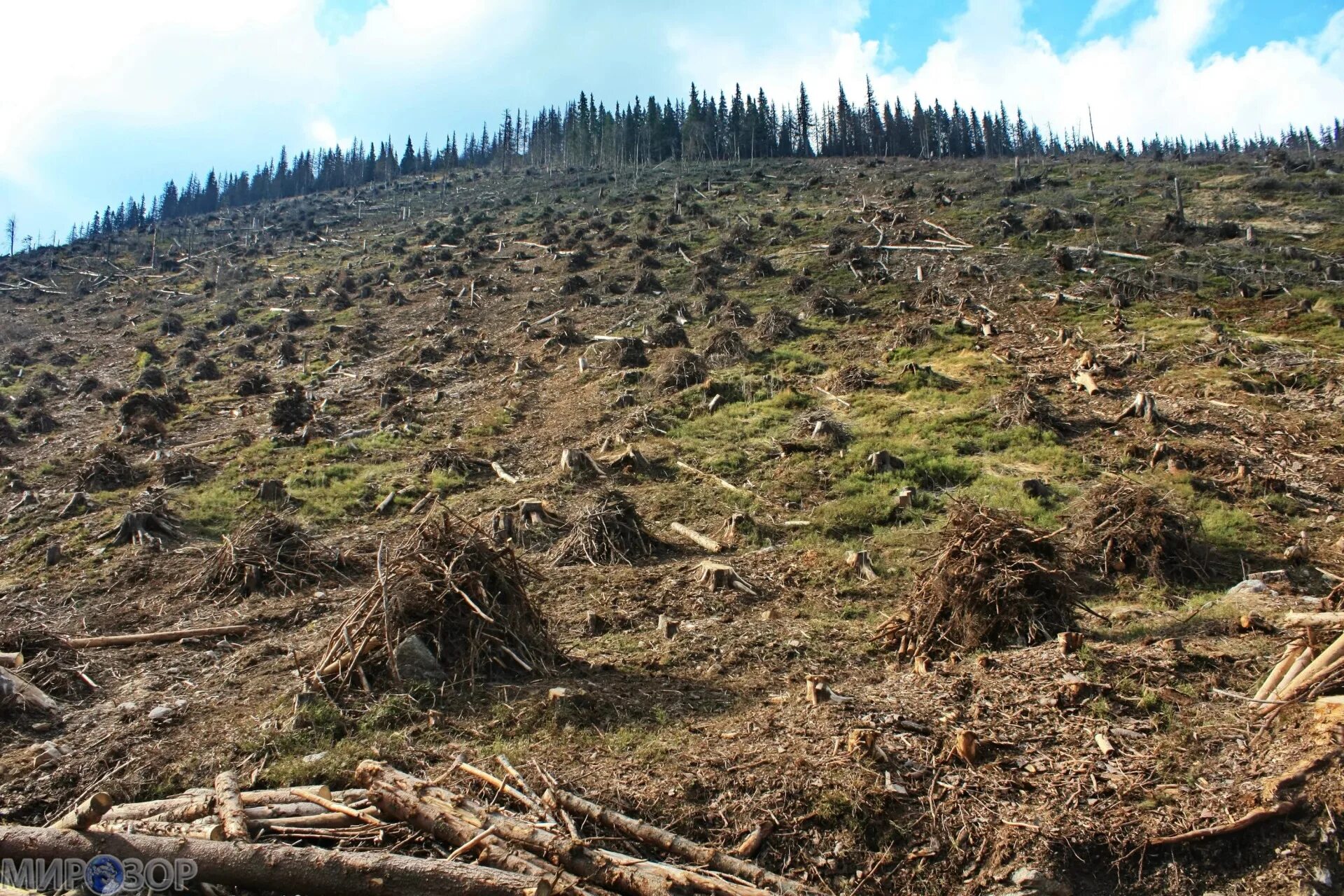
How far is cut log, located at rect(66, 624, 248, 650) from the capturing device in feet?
29.8

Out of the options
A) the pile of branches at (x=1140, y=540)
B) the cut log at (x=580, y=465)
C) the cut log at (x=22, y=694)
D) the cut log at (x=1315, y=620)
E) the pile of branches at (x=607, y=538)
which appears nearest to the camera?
the cut log at (x=1315, y=620)

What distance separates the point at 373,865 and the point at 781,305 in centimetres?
2453

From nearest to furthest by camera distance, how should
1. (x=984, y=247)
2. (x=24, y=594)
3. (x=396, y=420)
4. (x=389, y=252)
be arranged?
(x=24, y=594) → (x=396, y=420) → (x=984, y=247) → (x=389, y=252)

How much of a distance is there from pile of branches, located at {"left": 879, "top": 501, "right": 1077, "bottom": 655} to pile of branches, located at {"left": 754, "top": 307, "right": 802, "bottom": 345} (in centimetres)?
1554

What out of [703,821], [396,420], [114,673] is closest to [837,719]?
[703,821]

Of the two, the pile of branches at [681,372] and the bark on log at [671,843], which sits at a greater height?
the pile of branches at [681,372]

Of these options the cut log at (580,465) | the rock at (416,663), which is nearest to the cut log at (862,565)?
the rock at (416,663)

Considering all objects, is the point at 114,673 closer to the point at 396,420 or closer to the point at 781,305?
the point at 396,420

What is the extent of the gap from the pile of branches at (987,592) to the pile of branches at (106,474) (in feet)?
56.9

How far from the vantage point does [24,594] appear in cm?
1130

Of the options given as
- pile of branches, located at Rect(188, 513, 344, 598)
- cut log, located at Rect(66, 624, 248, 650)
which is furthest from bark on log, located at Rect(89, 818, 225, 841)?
pile of branches, located at Rect(188, 513, 344, 598)

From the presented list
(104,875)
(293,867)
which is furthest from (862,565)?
(104,875)

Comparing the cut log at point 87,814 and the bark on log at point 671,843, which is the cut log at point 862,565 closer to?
the bark on log at point 671,843

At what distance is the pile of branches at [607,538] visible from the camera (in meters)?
11.8
